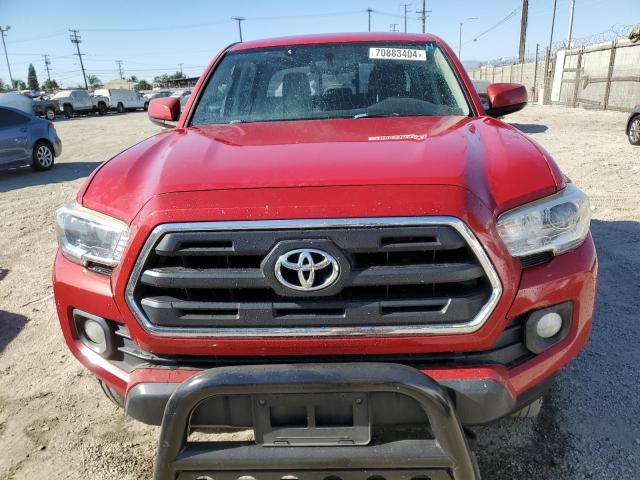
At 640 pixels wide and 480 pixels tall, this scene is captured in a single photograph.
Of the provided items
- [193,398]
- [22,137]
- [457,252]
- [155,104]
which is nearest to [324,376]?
[193,398]

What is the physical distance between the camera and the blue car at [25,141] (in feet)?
34.5

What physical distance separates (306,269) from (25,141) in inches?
442

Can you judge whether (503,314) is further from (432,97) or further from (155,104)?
(155,104)

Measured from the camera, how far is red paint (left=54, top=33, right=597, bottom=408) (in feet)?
5.53

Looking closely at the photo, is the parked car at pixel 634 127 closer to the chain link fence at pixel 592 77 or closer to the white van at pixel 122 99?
the chain link fence at pixel 592 77

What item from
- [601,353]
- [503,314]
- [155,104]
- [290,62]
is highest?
[290,62]

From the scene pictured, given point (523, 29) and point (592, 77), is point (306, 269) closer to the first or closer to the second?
point (592, 77)

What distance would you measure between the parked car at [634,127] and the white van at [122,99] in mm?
37312

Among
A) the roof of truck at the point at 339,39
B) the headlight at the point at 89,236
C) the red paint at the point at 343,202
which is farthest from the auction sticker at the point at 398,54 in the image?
the headlight at the point at 89,236

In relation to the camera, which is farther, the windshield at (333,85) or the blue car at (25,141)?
the blue car at (25,141)

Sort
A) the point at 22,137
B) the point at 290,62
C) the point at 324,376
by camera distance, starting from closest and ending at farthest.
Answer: the point at 324,376, the point at 290,62, the point at 22,137

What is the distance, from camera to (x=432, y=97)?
9.95 ft

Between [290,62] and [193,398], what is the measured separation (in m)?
2.32

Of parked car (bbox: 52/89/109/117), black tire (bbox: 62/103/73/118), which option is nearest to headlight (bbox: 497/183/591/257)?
parked car (bbox: 52/89/109/117)
